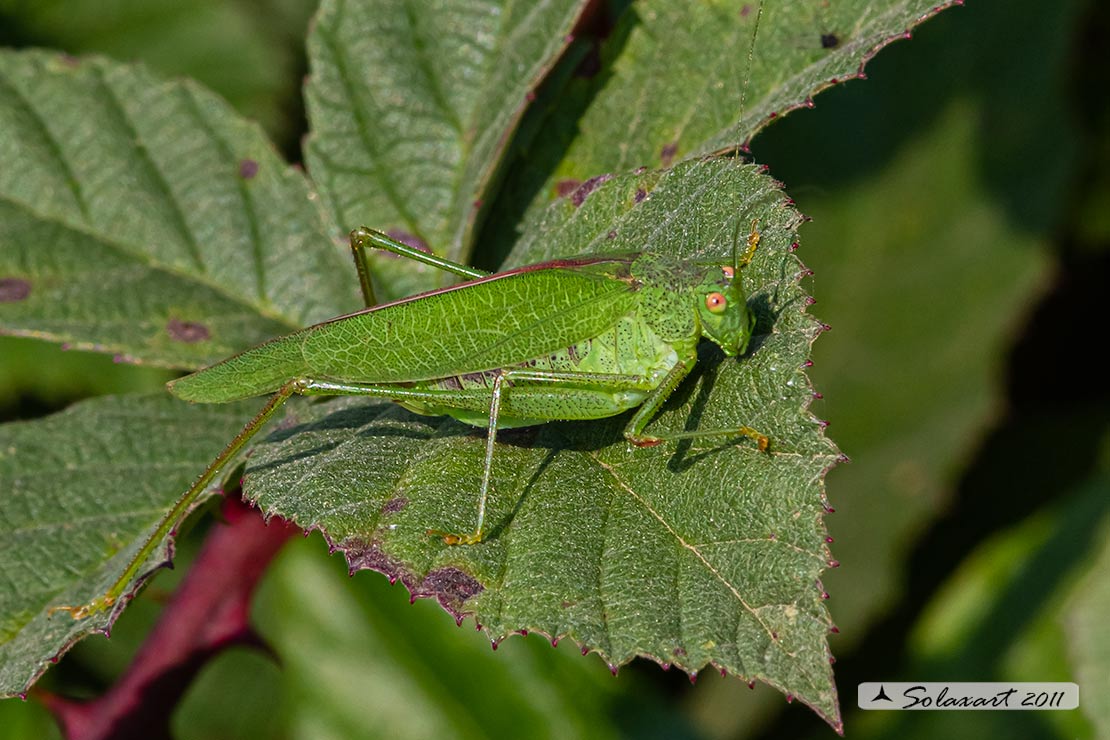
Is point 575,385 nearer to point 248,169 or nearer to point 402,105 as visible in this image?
point 402,105

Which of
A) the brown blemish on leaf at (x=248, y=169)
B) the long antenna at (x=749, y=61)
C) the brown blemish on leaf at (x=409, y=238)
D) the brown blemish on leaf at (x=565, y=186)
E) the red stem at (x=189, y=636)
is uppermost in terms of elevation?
the long antenna at (x=749, y=61)

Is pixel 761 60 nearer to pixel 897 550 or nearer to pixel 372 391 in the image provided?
pixel 372 391

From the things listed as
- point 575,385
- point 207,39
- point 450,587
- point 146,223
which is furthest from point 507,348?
point 207,39

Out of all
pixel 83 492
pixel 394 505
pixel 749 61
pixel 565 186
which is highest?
pixel 749 61

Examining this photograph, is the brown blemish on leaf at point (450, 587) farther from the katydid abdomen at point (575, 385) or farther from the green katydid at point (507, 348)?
the katydid abdomen at point (575, 385)

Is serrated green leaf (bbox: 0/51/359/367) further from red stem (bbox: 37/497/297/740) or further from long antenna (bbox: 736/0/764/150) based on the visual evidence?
long antenna (bbox: 736/0/764/150)

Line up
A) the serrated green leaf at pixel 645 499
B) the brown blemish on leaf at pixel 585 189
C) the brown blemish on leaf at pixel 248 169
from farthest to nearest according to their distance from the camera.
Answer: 1. the brown blemish on leaf at pixel 248 169
2. the brown blemish on leaf at pixel 585 189
3. the serrated green leaf at pixel 645 499

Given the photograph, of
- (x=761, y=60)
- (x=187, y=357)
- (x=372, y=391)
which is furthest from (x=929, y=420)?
(x=187, y=357)
